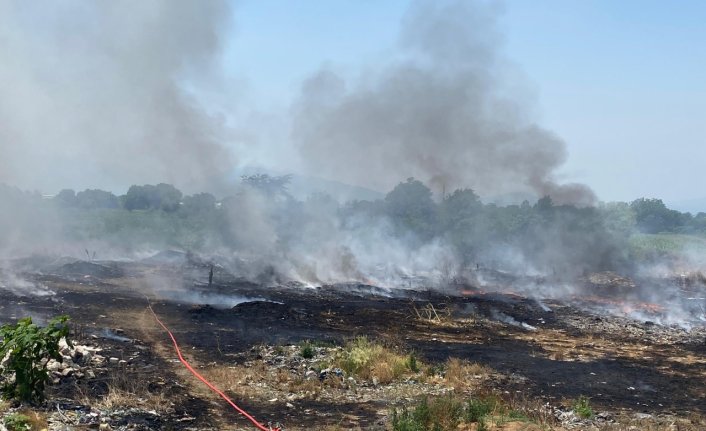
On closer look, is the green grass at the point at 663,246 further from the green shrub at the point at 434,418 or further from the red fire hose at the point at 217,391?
the green shrub at the point at 434,418

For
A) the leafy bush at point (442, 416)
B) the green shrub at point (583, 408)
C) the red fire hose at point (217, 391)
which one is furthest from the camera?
the green shrub at point (583, 408)

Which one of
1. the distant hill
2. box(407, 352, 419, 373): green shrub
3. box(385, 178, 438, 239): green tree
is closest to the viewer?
box(407, 352, 419, 373): green shrub

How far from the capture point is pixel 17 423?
728 centimetres

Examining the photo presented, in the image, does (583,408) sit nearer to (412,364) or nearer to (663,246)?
(412,364)

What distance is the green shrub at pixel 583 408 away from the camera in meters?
9.82

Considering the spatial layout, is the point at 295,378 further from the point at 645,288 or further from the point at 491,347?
the point at 645,288

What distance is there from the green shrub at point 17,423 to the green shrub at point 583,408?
340 inches

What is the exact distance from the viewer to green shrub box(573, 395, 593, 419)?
Result: 32.2 ft

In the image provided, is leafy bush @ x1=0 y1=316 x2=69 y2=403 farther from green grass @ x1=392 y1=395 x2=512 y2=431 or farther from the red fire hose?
green grass @ x1=392 y1=395 x2=512 y2=431

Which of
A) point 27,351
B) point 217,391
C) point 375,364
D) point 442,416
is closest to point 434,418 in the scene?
point 442,416

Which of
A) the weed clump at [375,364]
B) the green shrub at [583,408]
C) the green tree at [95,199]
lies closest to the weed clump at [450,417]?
the green shrub at [583,408]

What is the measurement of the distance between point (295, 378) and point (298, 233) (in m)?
27.7

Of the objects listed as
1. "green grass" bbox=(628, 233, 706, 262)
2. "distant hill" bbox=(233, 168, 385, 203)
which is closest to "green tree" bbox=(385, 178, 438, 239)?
"distant hill" bbox=(233, 168, 385, 203)

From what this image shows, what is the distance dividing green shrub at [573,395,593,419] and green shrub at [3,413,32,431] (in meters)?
8.63
